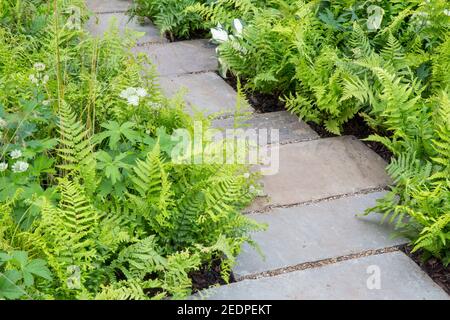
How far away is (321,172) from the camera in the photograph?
410 centimetres

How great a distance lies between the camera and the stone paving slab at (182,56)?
5422mm

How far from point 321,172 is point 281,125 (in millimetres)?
629

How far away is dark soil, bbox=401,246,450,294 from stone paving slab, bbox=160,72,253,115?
5.83 ft

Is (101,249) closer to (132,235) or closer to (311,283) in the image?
(132,235)

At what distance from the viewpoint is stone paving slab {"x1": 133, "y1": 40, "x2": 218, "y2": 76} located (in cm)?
542

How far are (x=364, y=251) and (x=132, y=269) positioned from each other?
115 cm

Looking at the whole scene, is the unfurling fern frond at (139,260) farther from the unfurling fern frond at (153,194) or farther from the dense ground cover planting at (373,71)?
the dense ground cover planting at (373,71)

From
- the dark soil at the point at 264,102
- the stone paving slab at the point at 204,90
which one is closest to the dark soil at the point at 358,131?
the dark soil at the point at 264,102

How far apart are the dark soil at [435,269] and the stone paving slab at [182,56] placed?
257 centimetres

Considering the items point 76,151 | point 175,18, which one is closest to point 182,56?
point 175,18

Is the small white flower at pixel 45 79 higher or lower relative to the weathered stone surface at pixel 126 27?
higher

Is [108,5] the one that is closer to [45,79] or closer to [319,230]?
[45,79]

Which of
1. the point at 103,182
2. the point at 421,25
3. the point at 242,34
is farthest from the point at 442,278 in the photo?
the point at 242,34

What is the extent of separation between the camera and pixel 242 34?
4.99 m
